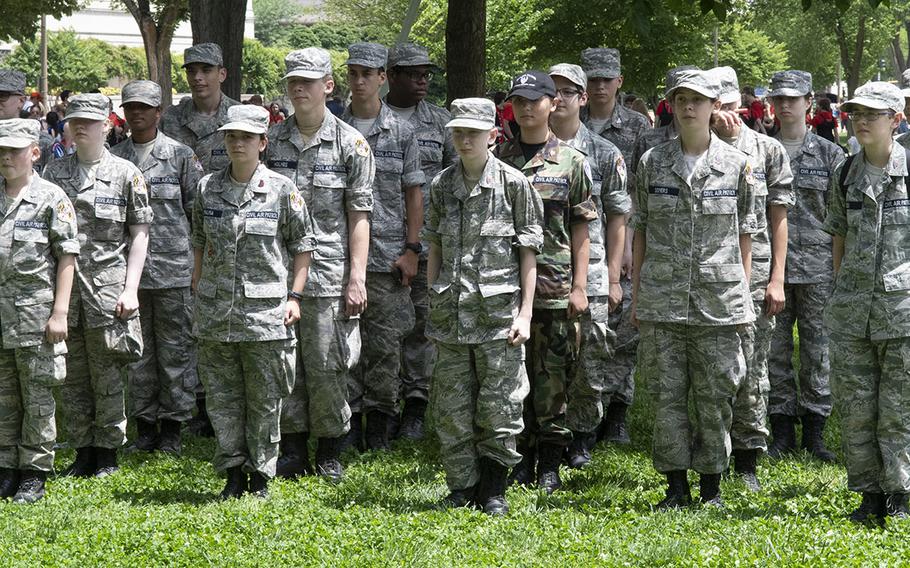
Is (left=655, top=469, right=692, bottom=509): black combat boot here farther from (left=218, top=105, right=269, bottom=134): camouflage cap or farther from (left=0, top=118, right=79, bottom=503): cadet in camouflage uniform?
(left=0, top=118, right=79, bottom=503): cadet in camouflage uniform

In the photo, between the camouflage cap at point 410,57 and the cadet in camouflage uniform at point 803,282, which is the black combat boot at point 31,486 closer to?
the camouflage cap at point 410,57

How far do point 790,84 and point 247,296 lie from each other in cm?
399

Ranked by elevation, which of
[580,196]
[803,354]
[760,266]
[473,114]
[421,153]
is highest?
[473,114]

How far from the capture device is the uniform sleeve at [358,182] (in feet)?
25.1

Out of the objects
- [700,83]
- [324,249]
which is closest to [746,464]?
[700,83]

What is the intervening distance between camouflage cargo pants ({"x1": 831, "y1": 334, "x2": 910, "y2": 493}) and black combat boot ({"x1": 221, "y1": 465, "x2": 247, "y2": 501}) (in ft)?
10.8

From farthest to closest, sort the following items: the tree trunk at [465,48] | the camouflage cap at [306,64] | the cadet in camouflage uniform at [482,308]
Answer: the tree trunk at [465,48] < the camouflage cap at [306,64] < the cadet in camouflage uniform at [482,308]

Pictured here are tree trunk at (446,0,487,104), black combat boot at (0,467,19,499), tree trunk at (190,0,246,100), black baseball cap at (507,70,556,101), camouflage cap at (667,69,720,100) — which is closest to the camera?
camouflage cap at (667,69,720,100)

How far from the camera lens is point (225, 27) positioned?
11.3m

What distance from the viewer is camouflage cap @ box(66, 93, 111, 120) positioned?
25.2 feet

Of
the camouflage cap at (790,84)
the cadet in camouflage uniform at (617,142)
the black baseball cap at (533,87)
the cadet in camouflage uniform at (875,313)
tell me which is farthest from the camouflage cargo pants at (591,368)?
the camouflage cap at (790,84)

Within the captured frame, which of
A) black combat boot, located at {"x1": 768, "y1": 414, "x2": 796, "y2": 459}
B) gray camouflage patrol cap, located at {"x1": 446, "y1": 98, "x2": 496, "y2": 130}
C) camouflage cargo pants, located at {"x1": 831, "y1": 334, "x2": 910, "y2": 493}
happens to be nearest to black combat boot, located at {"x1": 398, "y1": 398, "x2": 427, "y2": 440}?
black combat boot, located at {"x1": 768, "y1": 414, "x2": 796, "y2": 459}

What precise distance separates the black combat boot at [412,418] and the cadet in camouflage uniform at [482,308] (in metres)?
2.06

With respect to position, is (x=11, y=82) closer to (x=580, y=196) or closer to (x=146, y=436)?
(x=146, y=436)
